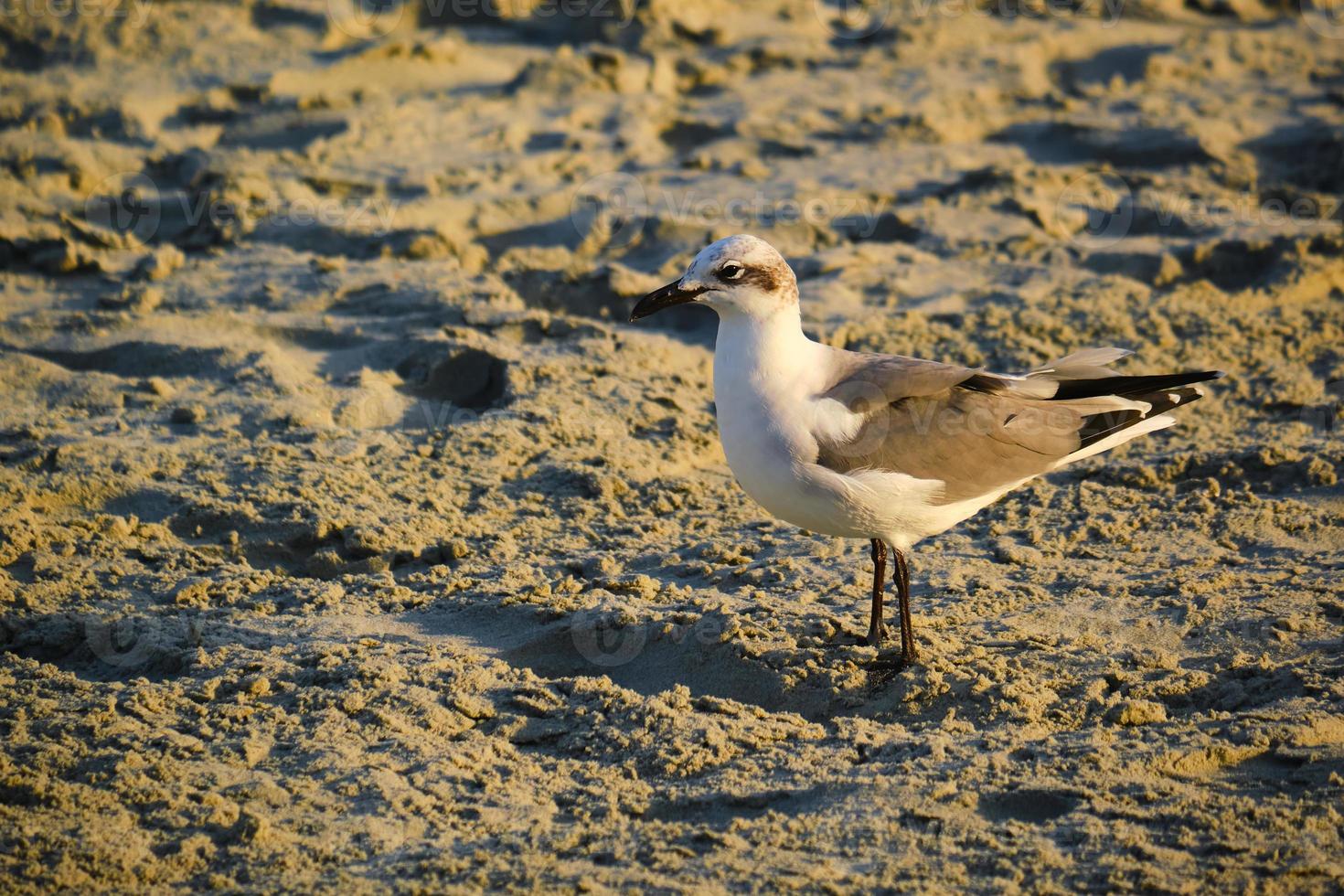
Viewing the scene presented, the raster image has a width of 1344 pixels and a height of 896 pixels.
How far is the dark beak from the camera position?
4.17 metres

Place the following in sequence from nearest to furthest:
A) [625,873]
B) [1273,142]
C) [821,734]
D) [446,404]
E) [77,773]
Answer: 1. [625,873]
2. [77,773]
3. [821,734]
4. [446,404]
5. [1273,142]

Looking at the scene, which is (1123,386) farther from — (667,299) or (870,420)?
(667,299)

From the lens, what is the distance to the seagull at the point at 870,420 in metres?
4.03

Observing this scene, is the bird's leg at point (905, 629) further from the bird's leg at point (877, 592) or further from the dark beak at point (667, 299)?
the dark beak at point (667, 299)

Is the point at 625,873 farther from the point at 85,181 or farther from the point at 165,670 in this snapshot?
the point at 85,181

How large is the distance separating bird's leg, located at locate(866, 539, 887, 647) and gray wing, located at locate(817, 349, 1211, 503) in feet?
1.14

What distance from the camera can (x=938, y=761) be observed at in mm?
3582

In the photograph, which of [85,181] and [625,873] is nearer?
[625,873]

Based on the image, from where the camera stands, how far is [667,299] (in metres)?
4.23

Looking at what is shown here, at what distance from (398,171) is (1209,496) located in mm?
4881

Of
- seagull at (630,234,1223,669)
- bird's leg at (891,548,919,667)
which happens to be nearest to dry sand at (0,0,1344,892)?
bird's leg at (891,548,919,667)

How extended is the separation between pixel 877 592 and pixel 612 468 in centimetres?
145

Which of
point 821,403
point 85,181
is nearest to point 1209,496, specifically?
point 821,403

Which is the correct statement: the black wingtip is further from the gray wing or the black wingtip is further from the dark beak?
the dark beak
